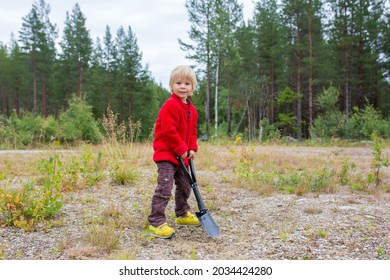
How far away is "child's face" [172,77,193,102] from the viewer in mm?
3656

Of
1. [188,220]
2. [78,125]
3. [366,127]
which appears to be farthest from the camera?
[78,125]

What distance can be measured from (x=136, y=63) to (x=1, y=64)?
20.7 metres

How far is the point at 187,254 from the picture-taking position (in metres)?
2.99

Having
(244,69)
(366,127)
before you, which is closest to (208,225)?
(366,127)

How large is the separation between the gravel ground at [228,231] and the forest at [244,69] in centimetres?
1386

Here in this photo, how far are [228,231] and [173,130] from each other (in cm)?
124

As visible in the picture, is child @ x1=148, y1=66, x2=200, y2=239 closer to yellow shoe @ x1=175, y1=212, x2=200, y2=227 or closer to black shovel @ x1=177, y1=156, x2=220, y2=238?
black shovel @ x1=177, y1=156, x2=220, y2=238

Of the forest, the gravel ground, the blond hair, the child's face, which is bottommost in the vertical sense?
the gravel ground

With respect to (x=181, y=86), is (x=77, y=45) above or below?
above

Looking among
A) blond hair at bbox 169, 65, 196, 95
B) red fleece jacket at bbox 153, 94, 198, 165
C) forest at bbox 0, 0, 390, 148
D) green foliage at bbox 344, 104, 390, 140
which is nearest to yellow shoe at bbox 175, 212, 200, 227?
red fleece jacket at bbox 153, 94, 198, 165

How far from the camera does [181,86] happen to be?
3.65 meters

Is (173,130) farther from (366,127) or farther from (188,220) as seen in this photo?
(366,127)

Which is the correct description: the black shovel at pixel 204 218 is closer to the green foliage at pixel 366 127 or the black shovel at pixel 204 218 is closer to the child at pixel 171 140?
the child at pixel 171 140

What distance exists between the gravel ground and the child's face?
146cm
